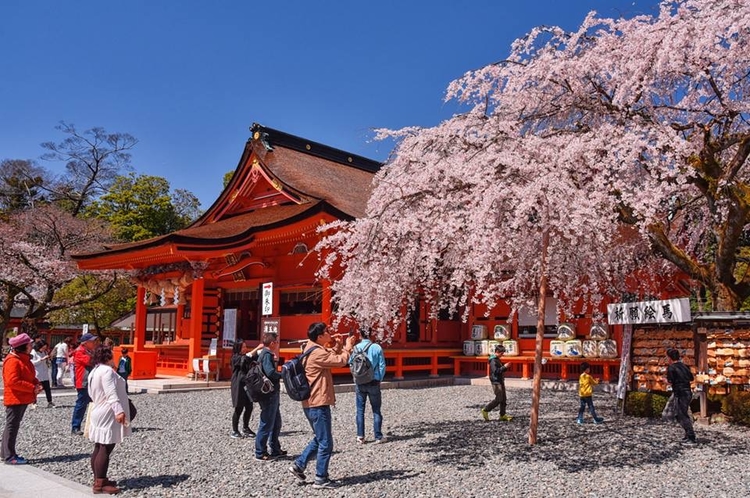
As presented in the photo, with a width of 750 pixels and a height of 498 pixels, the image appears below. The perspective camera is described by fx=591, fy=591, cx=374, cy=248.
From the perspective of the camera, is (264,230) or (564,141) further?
(264,230)

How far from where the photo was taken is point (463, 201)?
28.9 feet

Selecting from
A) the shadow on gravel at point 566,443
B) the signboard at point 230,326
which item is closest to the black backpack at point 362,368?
the shadow on gravel at point 566,443

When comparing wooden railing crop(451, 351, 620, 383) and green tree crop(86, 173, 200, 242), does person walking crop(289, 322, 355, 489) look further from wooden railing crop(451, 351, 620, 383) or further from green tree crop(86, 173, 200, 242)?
green tree crop(86, 173, 200, 242)

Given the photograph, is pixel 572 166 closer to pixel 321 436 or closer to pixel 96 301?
pixel 321 436

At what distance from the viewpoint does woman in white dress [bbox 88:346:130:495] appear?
19.6 feet

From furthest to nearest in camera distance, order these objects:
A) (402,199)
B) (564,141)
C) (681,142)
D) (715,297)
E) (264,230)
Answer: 1. (264,230)
2. (715,297)
3. (402,199)
4. (564,141)
5. (681,142)

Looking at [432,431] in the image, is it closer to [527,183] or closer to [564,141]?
[527,183]

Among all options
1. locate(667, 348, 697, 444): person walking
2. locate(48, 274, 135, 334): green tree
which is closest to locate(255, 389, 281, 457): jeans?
locate(667, 348, 697, 444): person walking

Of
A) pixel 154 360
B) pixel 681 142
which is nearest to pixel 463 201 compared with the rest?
pixel 681 142

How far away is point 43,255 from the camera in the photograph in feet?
87.9

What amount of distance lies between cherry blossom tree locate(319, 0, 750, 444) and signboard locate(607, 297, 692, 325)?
2.09ft

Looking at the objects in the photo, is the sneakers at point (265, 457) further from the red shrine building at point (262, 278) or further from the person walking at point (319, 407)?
the red shrine building at point (262, 278)

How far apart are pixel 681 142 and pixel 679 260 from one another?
246 centimetres

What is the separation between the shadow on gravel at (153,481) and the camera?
6.39m
